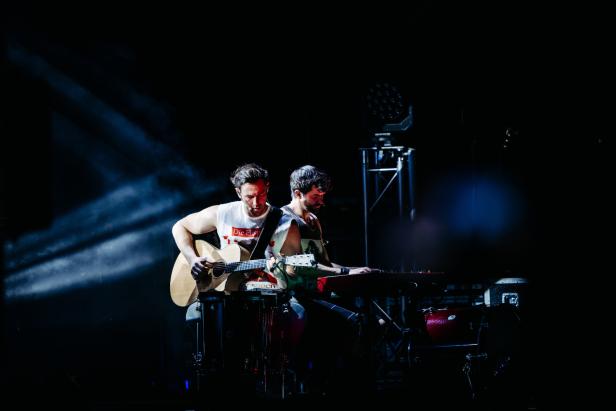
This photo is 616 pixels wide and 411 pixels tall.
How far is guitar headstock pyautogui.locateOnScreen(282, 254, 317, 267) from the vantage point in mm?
4979

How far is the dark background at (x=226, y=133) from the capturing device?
24.3 feet

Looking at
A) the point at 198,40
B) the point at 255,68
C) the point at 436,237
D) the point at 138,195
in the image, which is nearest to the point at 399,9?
the point at 255,68

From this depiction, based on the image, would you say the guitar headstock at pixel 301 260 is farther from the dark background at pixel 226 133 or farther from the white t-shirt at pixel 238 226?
the dark background at pixel 226 133

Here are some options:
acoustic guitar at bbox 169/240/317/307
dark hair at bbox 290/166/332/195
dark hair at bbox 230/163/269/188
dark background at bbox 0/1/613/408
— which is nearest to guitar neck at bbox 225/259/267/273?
acoustic guitar at bbox 169/240/317/307

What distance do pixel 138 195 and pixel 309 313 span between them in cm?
333

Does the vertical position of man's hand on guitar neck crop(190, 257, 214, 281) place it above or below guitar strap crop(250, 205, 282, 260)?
below

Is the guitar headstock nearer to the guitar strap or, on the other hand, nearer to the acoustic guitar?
the acoustic guitar

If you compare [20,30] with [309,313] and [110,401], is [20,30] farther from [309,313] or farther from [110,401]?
[309,313]

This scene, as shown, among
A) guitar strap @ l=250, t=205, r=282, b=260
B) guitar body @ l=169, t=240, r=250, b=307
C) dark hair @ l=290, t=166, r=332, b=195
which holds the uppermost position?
dark hair @ l=290, t=166, r=332, b=195

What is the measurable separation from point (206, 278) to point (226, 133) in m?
3.11

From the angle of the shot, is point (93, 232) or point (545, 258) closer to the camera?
point (545, 258)

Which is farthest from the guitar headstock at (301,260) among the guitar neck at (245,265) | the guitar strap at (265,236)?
the guitar strap at (265,236)

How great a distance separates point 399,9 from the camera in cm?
813

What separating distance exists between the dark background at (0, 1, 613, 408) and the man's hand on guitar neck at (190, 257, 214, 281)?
67.6 inches
